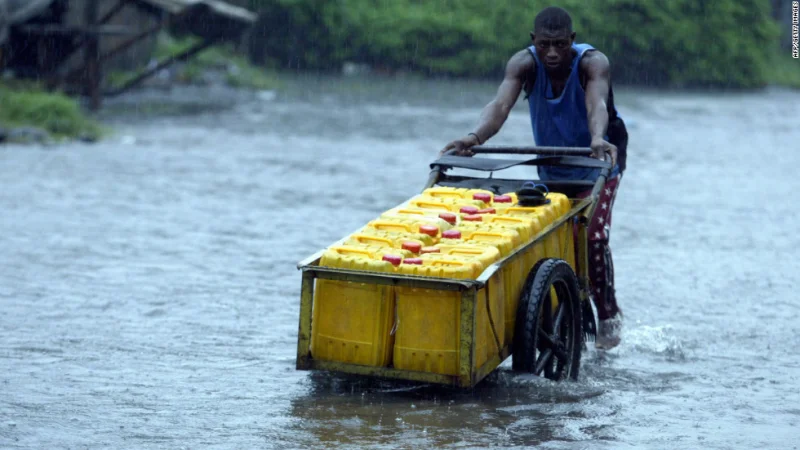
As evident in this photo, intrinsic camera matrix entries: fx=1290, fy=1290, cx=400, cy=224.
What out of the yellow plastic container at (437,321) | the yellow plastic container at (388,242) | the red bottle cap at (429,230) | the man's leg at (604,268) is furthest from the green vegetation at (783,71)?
the yellow plastic container at (437,321)

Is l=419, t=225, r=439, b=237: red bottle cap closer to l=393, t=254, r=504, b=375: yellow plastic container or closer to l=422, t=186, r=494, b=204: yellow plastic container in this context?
l=393, t=254, r=504, b=375: yellow plastic container

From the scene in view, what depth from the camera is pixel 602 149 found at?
629 cm

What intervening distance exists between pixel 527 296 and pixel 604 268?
4.45 feet

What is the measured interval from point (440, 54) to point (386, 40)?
157 cm

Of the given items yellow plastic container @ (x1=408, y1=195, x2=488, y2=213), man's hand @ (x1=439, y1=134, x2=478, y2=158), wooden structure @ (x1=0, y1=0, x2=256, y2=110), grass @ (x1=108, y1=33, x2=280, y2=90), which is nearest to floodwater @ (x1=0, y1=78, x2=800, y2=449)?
yellow plastic container @ (x1=408, y1=195, x2=488, y2=213)

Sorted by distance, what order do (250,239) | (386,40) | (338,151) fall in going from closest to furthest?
(250,239), (338,151), (386,40)

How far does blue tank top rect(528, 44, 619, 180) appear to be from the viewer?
6.64m

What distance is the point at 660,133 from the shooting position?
21188mm

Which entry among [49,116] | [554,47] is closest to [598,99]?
[554,47]

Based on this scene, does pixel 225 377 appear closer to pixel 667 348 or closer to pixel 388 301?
pixel 388 301

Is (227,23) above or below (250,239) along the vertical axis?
above

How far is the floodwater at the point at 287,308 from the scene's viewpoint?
18.1ft

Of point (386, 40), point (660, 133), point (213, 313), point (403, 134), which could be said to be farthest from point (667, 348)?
point (386, 40)

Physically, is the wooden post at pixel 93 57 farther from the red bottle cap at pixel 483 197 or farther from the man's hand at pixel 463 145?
the red bottle cap at pixel 483 197
